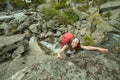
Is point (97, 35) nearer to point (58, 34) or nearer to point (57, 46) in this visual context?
point (57, 46)

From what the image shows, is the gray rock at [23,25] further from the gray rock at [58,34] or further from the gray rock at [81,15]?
the gray rock at [81,15]

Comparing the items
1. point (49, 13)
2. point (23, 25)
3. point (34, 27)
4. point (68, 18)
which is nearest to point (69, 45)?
point (34, 27)

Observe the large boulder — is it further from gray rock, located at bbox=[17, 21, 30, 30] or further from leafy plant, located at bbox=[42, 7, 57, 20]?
leafy plant, located at bbox=[42, 7, 57, 20]

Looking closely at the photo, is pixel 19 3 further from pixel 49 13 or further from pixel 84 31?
pixel 84 31

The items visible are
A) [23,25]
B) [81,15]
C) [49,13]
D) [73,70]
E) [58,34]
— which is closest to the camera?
[73,70]

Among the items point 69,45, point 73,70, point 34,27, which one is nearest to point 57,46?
point 34,27

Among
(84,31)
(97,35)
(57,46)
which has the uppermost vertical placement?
(97,35)

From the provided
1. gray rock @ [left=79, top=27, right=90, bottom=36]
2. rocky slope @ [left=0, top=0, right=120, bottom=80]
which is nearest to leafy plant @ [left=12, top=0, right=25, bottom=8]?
rocky slope @ [left=0, top=0, right=120, bottom=80]

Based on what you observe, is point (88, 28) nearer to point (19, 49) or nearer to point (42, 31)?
point (42, 31)

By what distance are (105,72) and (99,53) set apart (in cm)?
148

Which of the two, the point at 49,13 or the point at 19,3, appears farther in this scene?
the point at 19,3

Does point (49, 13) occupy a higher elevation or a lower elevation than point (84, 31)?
higher

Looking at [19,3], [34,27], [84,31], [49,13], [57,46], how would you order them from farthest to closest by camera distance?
[19,3]
[49,13]
[34,27]
[84,31]
[57,46]

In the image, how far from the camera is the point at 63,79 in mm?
6488
